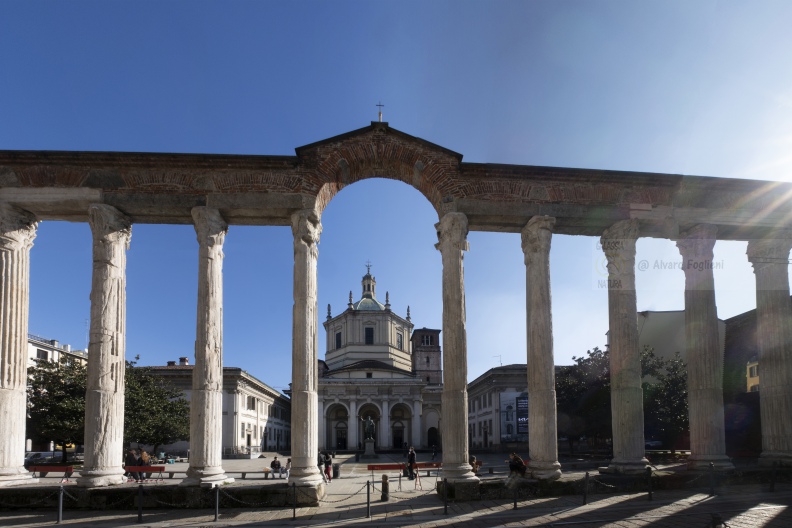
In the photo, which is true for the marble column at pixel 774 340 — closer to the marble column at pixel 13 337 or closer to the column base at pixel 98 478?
the column base at pixel 98 478

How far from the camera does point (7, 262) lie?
15.8 meters

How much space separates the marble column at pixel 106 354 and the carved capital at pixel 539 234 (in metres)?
10.1

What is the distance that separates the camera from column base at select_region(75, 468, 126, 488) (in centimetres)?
1444

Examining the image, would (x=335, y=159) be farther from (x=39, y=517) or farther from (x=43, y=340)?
(x=43, y=340)

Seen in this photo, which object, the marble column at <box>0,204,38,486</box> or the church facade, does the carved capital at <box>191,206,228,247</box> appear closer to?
the marble column at <box>0,204,38,486</box>

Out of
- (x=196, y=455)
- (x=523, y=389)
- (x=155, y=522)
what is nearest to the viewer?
(x=155, y=522)

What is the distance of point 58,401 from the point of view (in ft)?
115

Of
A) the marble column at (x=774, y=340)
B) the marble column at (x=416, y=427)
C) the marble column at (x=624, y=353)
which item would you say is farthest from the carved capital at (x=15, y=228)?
the marble column at (x=416, y=427)

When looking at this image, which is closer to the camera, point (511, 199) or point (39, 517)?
point (39, 517)

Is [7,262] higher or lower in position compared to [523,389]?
higher

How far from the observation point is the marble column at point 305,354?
1498 centimetres

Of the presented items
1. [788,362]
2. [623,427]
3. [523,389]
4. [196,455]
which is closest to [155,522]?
[196,455]

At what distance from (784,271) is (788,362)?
254cm

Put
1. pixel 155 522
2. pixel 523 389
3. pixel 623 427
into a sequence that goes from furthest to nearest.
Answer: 1. pixel 523 389
2. pixel 623 427
3. pixel 155 522
